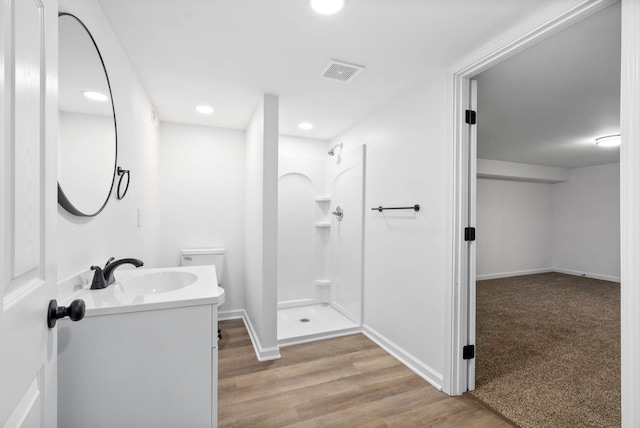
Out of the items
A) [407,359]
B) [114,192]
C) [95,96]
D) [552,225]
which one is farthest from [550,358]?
[552,225]

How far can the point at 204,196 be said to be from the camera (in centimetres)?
350

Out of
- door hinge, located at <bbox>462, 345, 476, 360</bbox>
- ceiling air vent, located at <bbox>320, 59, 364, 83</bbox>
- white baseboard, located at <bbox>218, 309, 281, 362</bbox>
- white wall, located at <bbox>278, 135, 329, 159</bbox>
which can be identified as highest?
ceiling air vent, located at <bbox>320, 59, 364, 83</bbox>

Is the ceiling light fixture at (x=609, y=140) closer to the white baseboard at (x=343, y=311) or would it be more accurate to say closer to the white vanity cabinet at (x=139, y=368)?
the white baseboard at (x=343, y=311)

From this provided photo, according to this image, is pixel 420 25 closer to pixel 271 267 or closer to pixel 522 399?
pixel 271 267

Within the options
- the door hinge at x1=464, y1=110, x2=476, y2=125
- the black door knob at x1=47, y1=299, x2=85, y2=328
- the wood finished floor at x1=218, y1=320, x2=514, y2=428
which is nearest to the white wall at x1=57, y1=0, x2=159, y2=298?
the black door knob at x1=47, y1=299, x2=85, y2=328

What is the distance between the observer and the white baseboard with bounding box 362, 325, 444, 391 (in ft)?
7.12

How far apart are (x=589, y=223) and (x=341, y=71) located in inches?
268

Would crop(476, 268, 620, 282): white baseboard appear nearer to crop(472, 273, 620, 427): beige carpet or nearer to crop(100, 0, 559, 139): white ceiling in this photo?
crop(472, 273, 620, 427): beige carpet

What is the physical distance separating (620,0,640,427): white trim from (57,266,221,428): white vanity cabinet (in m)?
1.65

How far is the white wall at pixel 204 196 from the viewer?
335 centimetres

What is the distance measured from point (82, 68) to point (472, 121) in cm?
225

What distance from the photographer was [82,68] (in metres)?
1.32

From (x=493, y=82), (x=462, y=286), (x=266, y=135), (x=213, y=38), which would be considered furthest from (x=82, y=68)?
(x=493, y=82)

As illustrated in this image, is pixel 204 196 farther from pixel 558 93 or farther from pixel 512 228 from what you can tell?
pixel 512 228
